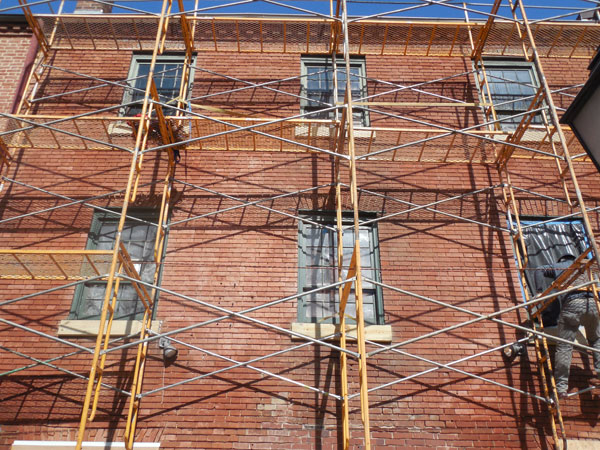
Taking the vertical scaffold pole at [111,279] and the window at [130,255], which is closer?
the vertical scaffold pole at [111,279]

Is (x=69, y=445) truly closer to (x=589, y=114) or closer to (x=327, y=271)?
(x=327, y=271)

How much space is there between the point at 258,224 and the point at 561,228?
18.4 feet

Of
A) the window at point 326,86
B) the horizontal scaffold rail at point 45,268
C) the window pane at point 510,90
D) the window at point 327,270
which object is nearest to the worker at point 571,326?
the window at point 327,270

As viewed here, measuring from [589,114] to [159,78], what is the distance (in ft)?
30.5

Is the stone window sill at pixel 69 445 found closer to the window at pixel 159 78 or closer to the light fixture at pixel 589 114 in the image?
the window at pixel 159 78

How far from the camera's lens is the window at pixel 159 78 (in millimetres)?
10508

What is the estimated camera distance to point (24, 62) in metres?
10.6

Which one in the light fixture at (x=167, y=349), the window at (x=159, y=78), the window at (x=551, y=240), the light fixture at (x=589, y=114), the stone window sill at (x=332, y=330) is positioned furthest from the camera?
the window at (x=159, y=78)

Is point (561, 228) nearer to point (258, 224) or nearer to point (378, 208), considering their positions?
point (378, 208)

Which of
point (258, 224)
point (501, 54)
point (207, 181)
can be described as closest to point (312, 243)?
point (258, 224)

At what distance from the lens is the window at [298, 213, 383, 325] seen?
823 cm

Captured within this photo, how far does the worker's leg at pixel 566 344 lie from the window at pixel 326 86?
5087 millimetres

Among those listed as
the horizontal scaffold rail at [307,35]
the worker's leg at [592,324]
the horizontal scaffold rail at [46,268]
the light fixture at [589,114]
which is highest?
the horizontal scaffold rail at [307,35]

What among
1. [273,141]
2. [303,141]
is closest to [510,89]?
[303,141]
